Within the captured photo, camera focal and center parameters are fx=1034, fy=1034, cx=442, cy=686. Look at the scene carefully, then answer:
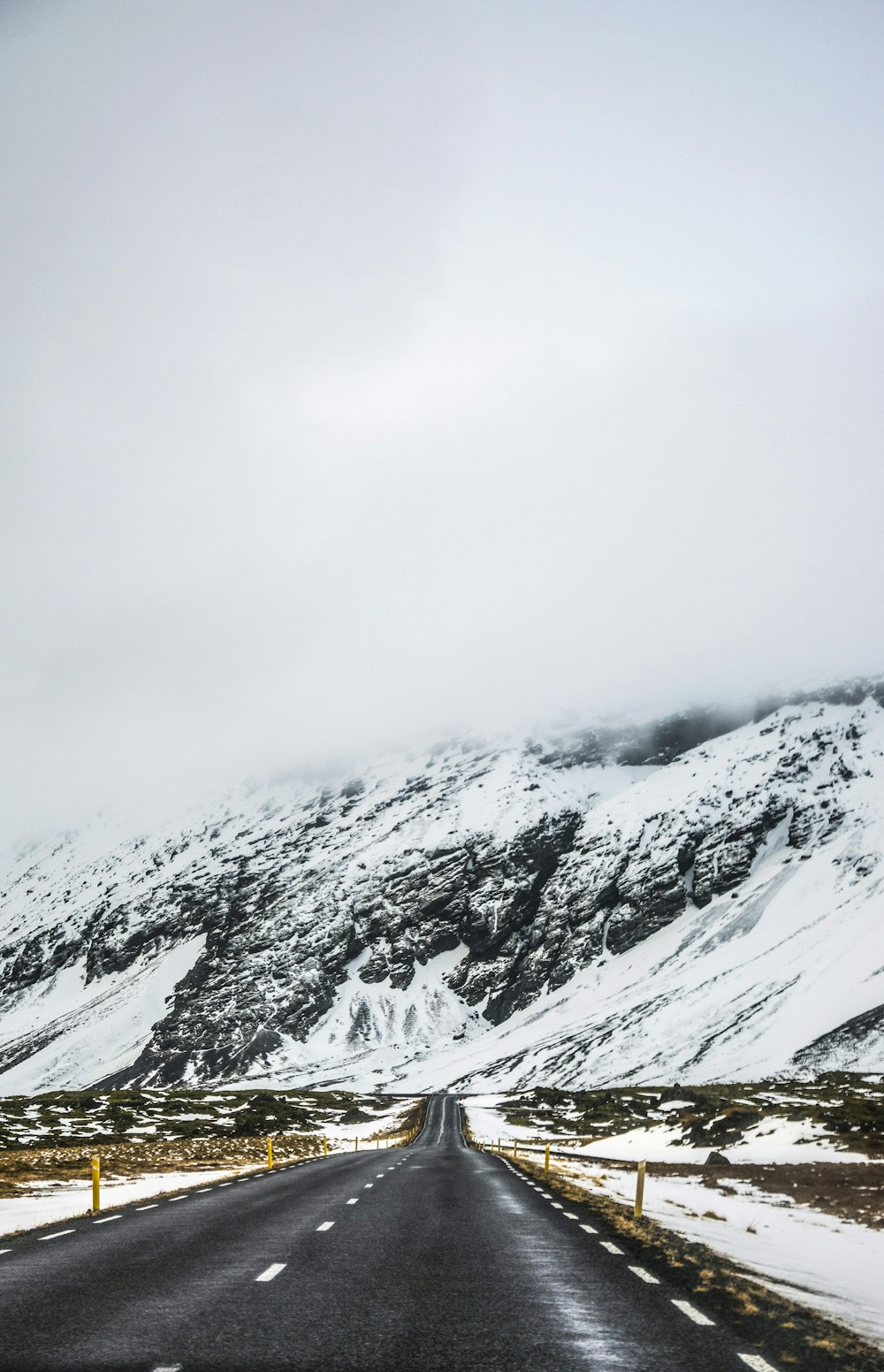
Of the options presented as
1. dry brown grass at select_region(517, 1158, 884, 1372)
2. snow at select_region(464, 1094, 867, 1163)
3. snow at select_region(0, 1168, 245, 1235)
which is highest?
dry brown grass at select_region(517, 1158, 884, 1372)

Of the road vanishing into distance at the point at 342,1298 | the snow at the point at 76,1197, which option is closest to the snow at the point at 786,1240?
the road vanishing into distance at the point at 342,1298

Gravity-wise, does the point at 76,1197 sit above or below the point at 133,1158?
above

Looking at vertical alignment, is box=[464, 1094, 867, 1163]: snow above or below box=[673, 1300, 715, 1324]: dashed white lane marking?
below

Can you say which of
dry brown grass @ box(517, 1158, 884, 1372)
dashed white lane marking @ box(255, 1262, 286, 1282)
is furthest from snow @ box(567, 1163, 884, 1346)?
dashed white lane marking @ box(255, 1262, 286, 1282)

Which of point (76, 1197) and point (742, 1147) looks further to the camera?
point (742, 1147)

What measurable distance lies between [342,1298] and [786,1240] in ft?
48.2

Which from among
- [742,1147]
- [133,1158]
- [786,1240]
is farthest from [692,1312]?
[742,1147]

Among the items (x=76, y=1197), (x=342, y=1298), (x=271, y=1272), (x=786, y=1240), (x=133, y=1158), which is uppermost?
(x=342, y=1298)

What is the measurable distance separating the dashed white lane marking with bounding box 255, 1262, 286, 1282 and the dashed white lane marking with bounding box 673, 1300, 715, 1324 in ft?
16.6

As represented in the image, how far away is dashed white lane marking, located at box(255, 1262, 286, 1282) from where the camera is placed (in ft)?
42.8

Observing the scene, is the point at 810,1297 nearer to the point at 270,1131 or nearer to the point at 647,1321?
the point at 647,1321

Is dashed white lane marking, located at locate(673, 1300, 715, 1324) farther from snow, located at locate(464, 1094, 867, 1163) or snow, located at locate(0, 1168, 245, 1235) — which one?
snow, located at locate(464, 1094, 867, 1163)

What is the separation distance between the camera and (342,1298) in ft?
38.3

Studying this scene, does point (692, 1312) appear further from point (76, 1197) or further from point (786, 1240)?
point (76, 1197)
